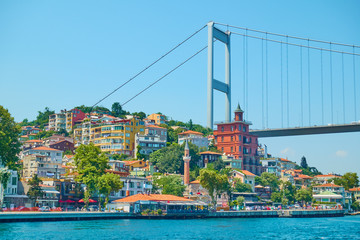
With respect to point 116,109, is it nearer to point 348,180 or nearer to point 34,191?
point 348,180

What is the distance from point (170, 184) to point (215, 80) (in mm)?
31219

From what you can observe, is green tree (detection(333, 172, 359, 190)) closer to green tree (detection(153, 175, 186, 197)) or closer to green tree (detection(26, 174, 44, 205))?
green tree (detection(153, 175, 186, 197))

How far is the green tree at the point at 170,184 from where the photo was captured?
91125 mm

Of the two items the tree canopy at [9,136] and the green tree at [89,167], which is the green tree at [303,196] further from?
the tree canopy at [9,136]

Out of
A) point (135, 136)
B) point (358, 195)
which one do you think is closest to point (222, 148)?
point (135, 136)

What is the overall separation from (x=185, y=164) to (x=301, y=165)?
97.0 meters

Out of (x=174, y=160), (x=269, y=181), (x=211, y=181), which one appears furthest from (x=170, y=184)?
(x=269, y=181)

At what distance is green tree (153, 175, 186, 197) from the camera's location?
91.1m

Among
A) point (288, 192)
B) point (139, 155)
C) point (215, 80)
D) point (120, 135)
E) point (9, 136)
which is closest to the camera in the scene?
point (9, 136)

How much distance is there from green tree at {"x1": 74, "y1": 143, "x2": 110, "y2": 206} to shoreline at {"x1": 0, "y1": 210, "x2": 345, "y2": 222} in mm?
7412

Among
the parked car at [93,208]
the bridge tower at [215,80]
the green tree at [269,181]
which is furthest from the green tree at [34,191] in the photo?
the green tree at [269,181]

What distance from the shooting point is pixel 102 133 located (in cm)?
12812

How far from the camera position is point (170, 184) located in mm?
92375

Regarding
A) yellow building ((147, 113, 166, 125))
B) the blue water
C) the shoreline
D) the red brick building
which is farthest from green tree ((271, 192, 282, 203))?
yellow building ((147, 113, 166, 125))
